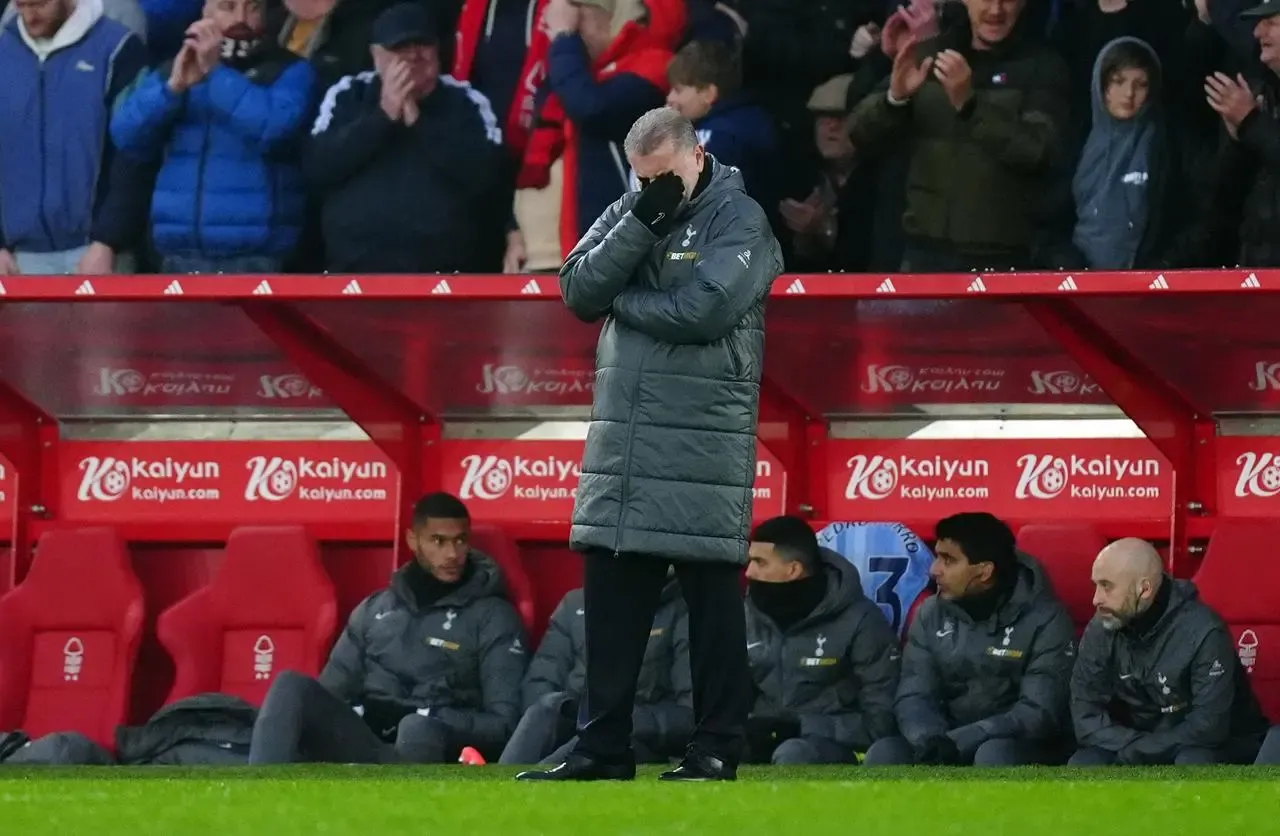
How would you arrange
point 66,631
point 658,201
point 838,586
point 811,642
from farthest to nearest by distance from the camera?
point 66,631 → point 838,586 → point 811,642 → point 658,201

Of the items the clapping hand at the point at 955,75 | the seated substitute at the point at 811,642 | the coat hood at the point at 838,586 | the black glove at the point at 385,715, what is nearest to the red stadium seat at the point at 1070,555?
the coat hood at the point at 838,586

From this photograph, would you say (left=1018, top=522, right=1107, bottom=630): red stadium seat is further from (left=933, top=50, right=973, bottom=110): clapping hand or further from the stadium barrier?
(left=933, top=50, right=973, bottom=110): clapping hand

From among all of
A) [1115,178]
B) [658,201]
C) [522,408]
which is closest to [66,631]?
[522,408]

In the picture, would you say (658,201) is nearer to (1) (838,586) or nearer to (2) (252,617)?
(1) (838,586)

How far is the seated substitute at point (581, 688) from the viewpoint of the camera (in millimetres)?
8570

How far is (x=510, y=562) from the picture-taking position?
33.4 ft

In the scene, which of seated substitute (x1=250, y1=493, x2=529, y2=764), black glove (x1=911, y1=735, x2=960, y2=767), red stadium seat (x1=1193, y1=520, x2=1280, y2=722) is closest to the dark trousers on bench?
seated substitute (x1=250, y1=493, x2=529, y2=764)

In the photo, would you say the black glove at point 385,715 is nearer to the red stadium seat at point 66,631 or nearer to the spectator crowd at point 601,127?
the red stadium seat at point 66,631

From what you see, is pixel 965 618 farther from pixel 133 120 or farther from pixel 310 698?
→ pixel 133 120

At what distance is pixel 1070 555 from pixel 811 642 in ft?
→ 3.84

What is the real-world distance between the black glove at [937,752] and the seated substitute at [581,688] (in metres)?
0.82

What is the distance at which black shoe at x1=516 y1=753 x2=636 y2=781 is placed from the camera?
6.32 metres

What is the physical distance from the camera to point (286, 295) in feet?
30.7

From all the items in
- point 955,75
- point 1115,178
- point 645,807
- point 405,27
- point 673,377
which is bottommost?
point 645,807
